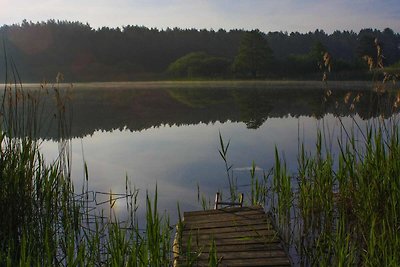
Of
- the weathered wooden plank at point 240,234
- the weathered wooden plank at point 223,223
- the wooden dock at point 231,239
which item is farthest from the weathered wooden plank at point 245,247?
the weathered wooden plank at point 223,223

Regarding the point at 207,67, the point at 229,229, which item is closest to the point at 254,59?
→ the point at 207,67

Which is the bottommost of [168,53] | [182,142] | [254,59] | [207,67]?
[182,142]

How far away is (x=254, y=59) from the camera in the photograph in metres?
54.5

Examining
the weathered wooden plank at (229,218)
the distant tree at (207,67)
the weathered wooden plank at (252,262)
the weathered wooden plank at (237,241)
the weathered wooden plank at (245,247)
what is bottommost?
the weathered wooden plank at (252,262)

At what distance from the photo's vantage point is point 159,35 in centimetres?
9394

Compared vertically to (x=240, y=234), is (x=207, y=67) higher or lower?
higher

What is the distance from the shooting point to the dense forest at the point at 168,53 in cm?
5497

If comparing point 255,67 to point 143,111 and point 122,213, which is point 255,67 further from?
point 122,213

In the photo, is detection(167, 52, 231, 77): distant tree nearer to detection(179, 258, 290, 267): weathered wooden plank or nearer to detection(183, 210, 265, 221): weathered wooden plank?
detection(183, 210, 265, 221): weathered wooden plank

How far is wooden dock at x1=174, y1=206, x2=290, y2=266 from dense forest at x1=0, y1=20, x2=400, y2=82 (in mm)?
42359

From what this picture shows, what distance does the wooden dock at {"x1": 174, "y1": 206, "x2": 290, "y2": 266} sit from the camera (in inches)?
169

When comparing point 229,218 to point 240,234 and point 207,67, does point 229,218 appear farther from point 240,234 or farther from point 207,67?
point 207,67

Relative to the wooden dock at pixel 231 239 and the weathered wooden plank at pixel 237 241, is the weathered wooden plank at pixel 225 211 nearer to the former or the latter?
the wooden dock at pixel 231 239

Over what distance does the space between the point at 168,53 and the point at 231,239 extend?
81474 mm
